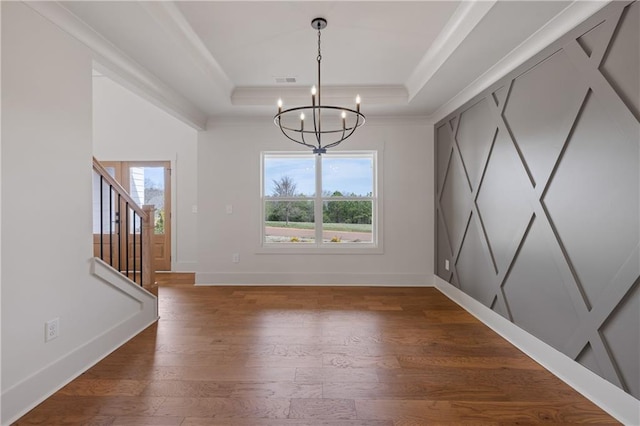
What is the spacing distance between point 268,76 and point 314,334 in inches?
112

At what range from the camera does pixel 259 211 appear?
4656mm

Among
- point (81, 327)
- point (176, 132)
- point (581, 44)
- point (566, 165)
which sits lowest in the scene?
point (81, 327)

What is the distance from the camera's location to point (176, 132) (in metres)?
5.61

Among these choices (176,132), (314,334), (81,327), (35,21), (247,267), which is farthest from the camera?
(176,132)

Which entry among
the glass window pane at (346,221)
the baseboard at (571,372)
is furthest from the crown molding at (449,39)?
the baseboard at (571,372)

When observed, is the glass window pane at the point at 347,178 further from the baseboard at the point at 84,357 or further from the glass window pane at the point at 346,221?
the baseboard at the point at 84,357

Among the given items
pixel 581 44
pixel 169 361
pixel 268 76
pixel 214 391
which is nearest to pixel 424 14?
pixel 581 44

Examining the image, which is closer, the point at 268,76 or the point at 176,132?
the point at 268,76

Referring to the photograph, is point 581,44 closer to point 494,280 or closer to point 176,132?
point 494,280

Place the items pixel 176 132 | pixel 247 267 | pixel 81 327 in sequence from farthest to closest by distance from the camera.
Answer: pixel 176 132 < pixel 247 267 < pixel 81 327

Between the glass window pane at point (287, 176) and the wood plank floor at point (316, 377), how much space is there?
2.00 m

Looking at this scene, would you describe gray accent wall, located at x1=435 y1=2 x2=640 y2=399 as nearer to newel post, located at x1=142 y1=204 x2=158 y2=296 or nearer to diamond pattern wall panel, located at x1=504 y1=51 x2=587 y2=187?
diamond pattern wall panel, located at x1=504 y1=51 x2=587 y2=187

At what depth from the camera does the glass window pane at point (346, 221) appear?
4.77 metres

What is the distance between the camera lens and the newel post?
3.24 metres
